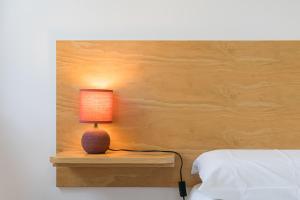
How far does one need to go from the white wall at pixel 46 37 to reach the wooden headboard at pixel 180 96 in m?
0.06

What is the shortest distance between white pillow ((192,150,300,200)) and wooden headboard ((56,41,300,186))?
24 cm

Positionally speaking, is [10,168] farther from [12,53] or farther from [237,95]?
[237,95]

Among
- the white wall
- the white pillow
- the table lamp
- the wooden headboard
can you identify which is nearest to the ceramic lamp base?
the table lamp

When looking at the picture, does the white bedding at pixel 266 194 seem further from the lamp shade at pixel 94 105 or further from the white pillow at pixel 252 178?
the lamp shade at pixel 94 105

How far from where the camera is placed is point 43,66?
1.50 m

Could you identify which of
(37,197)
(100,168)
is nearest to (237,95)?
(100,168)

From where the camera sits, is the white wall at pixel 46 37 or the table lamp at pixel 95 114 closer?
the table lamp at pixel 95 114

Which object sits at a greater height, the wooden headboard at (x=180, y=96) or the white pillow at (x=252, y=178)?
the wooden headboard at (x=180, y=96)

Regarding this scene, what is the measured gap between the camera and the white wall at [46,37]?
1.48 metres

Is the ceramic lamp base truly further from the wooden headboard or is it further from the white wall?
the white wall

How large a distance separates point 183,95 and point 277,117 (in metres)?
0.36

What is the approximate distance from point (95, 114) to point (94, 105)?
1.2 inches

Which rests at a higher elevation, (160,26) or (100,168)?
(160,26)

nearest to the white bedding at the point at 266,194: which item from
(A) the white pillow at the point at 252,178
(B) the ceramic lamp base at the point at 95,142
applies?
(A) the white pillow at the point at 252,178
